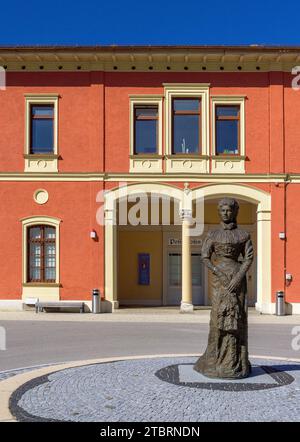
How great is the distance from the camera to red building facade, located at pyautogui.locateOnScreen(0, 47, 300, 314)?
62.8ft

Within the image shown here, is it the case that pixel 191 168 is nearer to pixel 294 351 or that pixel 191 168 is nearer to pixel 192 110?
pixel 192 110

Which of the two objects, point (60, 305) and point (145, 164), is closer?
point (60, 305)

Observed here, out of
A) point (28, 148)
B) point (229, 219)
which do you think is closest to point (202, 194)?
point (28, 148)

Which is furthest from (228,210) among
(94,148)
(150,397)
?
(94,148)

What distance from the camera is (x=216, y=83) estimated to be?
19391mm

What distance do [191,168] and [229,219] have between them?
461 inches

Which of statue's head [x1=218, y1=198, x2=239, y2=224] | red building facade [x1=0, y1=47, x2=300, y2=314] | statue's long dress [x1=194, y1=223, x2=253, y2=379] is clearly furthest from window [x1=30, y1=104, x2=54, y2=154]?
statue's long dress [x1=194, y1=223, x2=253, y2=379]

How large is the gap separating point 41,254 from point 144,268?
4671 millimetres

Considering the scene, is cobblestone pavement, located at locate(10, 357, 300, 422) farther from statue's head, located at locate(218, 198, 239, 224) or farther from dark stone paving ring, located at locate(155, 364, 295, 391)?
statue's head, located at locate(218, 198, 239, 224)

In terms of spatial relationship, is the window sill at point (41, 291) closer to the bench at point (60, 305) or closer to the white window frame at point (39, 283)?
the white window frame at point (39, 283)

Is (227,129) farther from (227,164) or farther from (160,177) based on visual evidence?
(160,177)

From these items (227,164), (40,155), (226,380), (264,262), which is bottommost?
(226,380)

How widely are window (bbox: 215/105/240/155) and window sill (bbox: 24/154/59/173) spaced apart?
5798mm

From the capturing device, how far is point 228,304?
24.0ft
